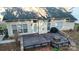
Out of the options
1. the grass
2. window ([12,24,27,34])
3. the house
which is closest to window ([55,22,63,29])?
the house

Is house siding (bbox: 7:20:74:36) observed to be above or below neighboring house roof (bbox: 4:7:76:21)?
below

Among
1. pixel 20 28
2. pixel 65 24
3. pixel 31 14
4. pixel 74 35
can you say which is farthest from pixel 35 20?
pixel 74 35

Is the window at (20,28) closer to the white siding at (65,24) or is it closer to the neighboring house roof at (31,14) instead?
the neighboring house roof at (31,14)

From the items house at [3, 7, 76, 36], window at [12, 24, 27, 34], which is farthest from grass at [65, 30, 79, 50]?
window at [12, 24, 27, 34]

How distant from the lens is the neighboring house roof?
1.93 meters

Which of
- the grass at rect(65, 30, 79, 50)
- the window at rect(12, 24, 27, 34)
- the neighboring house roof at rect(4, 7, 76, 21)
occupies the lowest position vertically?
the grass at rect(65, 30, 79, 50)

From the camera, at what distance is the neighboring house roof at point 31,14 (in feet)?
6.34

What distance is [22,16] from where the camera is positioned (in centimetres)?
194

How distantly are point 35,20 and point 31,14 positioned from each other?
86 mm

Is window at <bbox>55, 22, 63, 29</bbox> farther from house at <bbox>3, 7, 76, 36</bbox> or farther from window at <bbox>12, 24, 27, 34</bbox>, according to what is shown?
window at <bbox>12, 24, 27, 34</bbox>

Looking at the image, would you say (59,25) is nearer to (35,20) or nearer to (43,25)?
(43,25)
